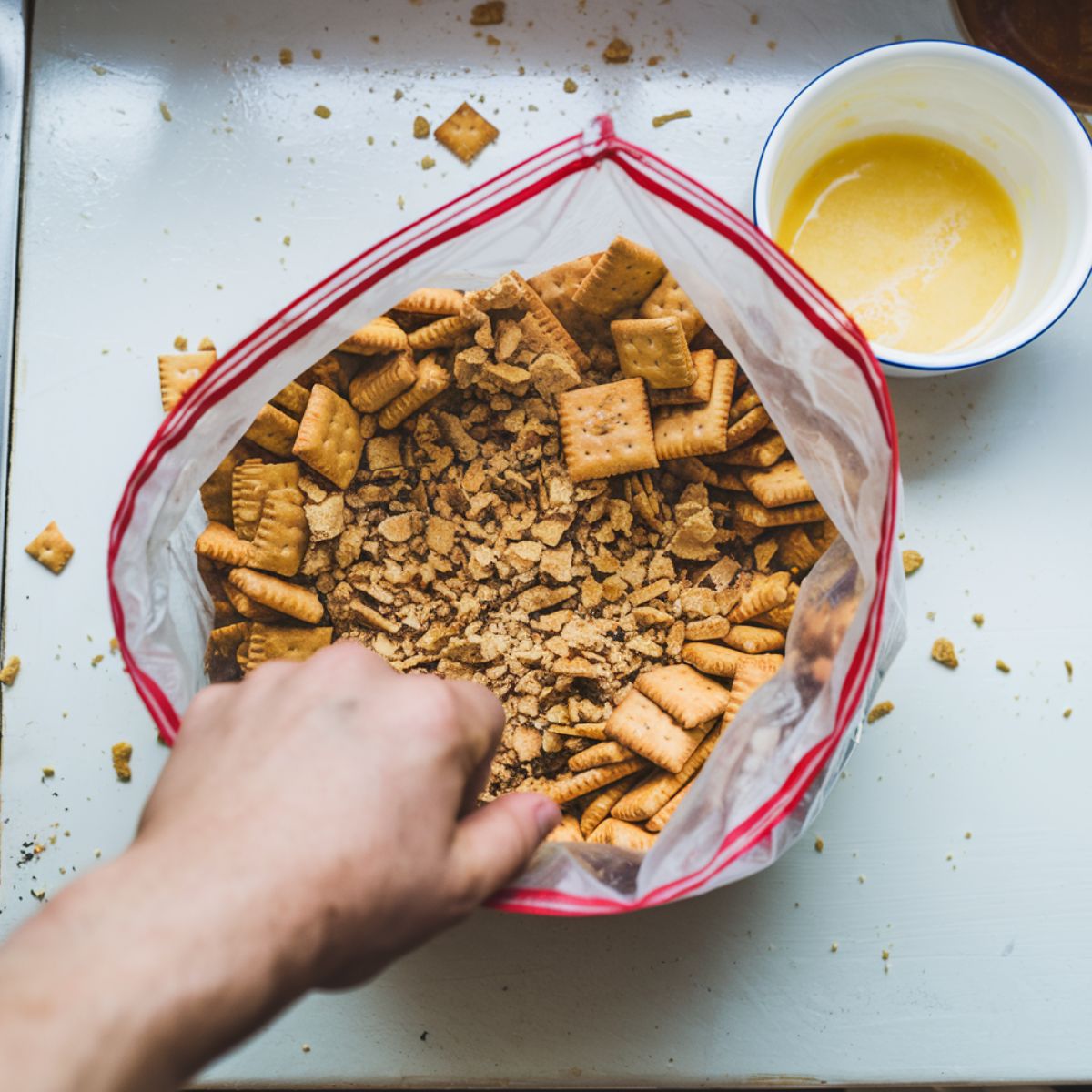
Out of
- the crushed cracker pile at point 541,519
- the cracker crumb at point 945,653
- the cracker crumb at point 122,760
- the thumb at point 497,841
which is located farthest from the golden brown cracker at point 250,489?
the cracker crumb at point 945,653

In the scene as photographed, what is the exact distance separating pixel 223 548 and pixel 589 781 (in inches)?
12.7

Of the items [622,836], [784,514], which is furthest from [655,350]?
[622,836]

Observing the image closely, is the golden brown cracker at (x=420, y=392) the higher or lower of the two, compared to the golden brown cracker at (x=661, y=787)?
higher

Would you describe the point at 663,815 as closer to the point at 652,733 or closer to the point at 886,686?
the point at 652,733

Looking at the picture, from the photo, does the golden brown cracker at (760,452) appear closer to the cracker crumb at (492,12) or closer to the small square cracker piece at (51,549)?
the cracker crumb at (492,12)

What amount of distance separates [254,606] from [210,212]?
0.35m

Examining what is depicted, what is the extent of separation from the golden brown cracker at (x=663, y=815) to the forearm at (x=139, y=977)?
0.36 meters

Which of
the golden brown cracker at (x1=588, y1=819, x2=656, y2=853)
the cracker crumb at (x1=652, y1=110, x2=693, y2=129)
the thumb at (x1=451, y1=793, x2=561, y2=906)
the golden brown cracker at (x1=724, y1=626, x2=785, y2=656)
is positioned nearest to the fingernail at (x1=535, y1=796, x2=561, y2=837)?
the thumb at (x1=451, y1=793, x2=561, y2=906)

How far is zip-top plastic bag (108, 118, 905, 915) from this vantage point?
0.68m

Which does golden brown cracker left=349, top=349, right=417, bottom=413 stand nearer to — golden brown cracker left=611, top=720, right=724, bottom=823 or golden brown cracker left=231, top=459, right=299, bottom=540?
golden brown cracker left=231, top=459, right=299, bottom=540

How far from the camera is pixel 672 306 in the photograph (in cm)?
84

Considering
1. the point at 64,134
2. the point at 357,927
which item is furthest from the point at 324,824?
the point at 64,134

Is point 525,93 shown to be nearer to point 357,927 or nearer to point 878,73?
point 878,73

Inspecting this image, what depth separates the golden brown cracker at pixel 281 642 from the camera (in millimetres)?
809
